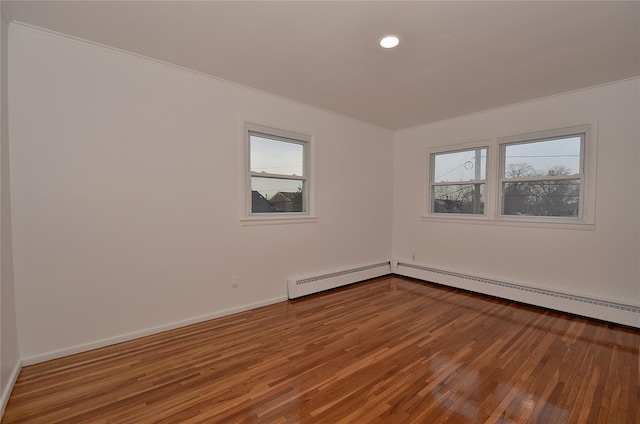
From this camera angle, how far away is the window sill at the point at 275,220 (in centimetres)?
Result: 341

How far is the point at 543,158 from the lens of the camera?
3725mm

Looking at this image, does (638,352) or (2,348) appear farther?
(638,352)

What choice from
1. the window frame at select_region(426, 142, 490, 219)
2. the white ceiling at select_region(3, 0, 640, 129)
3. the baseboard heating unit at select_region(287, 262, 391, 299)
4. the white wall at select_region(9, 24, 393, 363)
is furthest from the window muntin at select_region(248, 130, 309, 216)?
the window frame at select_region(426, 142, 490, 219)

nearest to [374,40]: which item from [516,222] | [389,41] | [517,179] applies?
[389,41]

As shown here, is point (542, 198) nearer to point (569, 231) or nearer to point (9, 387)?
point (569, 231)

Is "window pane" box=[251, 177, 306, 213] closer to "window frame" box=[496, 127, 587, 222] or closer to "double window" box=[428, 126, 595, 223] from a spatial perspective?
"double window" box=[428, 126, 595, 223]

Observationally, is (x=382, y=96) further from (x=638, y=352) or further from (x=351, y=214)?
(x=638, y=352)

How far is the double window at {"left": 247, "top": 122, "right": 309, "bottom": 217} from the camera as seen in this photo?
3.57m

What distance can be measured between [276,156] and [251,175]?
0.48 metres

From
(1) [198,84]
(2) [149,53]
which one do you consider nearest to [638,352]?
(1) [198,84]

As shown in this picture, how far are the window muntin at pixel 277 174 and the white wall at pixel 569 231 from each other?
225 cm

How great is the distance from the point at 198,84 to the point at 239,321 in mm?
2604

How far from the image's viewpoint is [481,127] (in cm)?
418

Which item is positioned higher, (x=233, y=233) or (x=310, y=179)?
(x=310, y=179)
